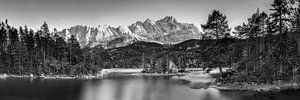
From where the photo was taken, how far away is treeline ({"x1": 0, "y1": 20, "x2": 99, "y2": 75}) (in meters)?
106

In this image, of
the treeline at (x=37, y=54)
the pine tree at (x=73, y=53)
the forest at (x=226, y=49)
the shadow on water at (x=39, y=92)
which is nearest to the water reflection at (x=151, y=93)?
the shadow on water at (x=39, y=92)

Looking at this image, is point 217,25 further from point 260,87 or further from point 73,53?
point 73,53

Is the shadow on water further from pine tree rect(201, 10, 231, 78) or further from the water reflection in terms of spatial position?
pine tree rect(201, 10, 231, 78)

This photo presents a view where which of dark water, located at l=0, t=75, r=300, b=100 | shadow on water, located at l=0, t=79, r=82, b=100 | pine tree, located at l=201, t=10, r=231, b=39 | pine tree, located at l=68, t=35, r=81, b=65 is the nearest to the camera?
dark water, located at l=0, t=75, r=300, b=100

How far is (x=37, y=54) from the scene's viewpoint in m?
113

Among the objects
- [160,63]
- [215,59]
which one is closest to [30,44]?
[160,63]

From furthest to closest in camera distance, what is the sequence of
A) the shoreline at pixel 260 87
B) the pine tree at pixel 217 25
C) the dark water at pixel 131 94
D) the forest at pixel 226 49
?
the pine tree at pixel 217 25 → the forest at pixel 226 49 → the shoreline at pixel 260 87 → the dark water at pixel 131 94

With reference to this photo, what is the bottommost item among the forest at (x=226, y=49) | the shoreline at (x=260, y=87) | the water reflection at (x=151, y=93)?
the water reflection at (x=151, y=93)

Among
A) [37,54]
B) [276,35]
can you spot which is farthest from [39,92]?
[37,54]

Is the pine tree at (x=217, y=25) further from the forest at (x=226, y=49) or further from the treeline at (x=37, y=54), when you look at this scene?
the treeline at (x=37, y=54)

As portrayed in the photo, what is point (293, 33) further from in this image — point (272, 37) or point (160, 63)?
point (160, 63)

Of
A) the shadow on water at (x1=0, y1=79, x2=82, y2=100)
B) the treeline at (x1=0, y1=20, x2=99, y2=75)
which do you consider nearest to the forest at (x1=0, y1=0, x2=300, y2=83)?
the treeline at (x1=0, y1=20, x2=99, y2=75)

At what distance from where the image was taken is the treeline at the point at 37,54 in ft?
349

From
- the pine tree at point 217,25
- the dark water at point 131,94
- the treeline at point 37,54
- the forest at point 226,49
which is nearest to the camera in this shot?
the dark water at point 131,94
